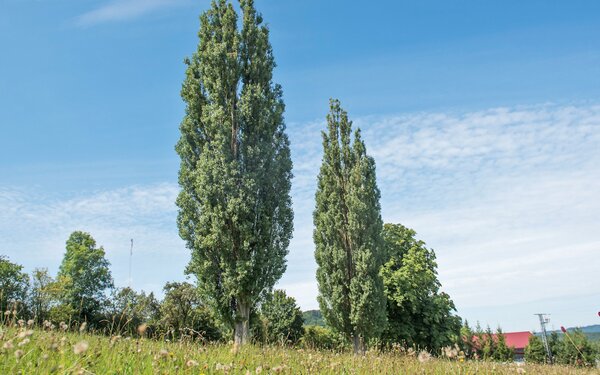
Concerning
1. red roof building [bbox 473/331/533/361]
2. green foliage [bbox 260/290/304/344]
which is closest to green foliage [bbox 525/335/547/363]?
red roof building [bbox 473/331/533/361]

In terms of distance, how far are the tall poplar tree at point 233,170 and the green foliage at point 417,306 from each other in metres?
14.6

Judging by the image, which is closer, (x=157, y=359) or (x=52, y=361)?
(x=52, y=361)

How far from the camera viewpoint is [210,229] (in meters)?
14.5

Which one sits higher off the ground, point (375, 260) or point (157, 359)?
point (375, 260)

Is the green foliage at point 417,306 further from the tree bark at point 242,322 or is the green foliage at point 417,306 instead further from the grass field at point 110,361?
the grass field at point 110,361

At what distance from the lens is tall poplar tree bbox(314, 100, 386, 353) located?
67.3 ft

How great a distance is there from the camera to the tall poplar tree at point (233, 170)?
1448 cm

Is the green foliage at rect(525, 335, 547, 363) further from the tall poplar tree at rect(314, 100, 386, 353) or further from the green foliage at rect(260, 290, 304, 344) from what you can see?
the tall poplar tree at rect(314, 100, 386, 353)

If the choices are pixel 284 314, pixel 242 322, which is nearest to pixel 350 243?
pixel 242 322

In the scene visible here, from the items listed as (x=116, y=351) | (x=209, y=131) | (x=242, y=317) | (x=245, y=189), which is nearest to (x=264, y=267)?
(x=242, y=317)

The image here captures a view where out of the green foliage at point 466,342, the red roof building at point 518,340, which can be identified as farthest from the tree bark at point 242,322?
the red roof building at point 518,340

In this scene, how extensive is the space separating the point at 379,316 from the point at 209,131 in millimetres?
12079

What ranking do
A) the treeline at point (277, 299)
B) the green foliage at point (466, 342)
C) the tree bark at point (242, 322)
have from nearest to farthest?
the tree bark at point (242, 322)
the treeline at point (277, 299)
the green foliage at point (466, 342)

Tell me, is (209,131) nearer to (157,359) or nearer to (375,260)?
(375,260)
